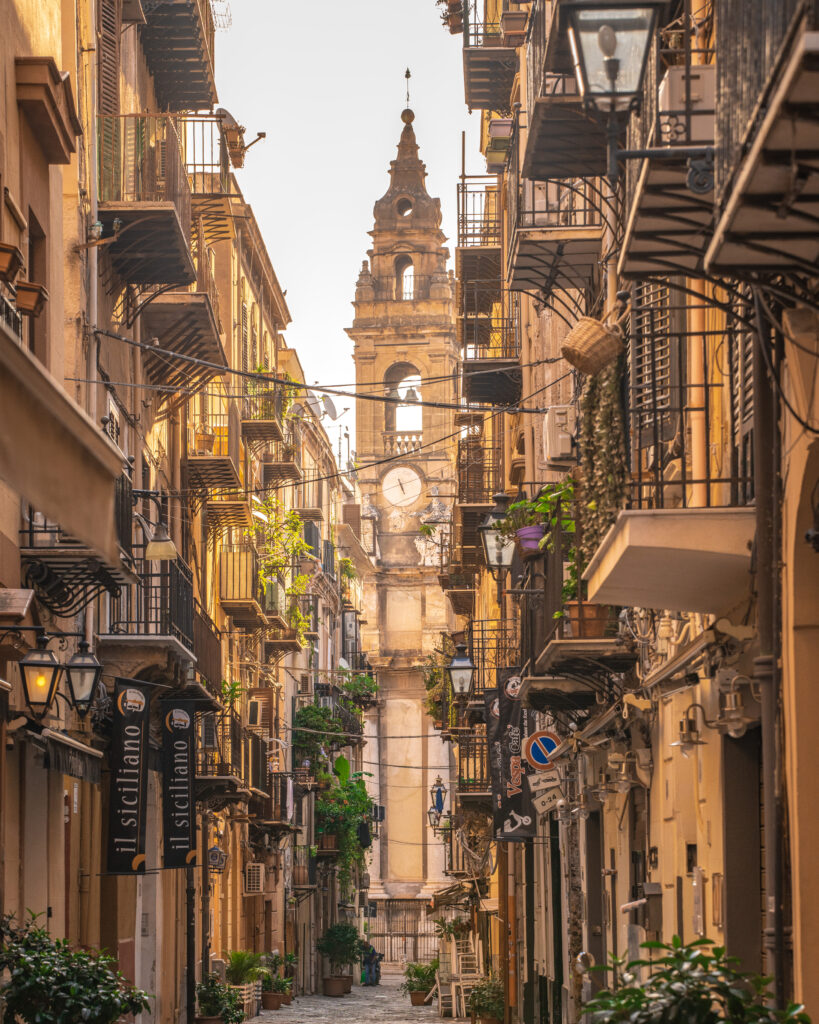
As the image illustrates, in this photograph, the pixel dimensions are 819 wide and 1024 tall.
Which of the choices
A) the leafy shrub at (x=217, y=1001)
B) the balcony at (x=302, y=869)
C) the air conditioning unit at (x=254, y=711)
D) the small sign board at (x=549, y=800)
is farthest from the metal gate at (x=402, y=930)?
the small sign board at (x=549, y=800)

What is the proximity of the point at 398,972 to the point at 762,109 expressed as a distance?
69906 mm

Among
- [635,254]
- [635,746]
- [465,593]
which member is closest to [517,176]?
[635,746]

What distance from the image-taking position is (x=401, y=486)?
79.1m

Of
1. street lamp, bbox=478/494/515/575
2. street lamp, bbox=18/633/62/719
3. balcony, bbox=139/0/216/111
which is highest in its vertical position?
balcony, bbox=139/0/216/111

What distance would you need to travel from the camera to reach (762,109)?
234 inches

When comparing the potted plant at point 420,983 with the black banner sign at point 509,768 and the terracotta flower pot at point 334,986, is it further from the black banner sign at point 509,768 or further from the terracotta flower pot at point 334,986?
the black banner sign at point 509,768

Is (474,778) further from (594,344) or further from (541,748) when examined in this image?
(594,344)

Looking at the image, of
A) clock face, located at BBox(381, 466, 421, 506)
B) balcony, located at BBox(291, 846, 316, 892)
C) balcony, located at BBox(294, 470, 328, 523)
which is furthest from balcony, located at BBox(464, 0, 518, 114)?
clock face, located at BBox(381, 466, 421, 506)

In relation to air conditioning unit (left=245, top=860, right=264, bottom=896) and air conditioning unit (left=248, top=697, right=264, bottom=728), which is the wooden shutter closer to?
air conditioning unit (left=248, top=697, right=264, bottom=728)

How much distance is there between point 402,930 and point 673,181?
70.2 metres

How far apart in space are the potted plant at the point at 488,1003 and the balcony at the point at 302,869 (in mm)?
20614

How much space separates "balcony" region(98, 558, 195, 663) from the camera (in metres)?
20.5

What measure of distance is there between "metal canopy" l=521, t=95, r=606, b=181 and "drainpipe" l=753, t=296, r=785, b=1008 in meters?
4.89

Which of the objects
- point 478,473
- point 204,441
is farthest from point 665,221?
point 478,473
